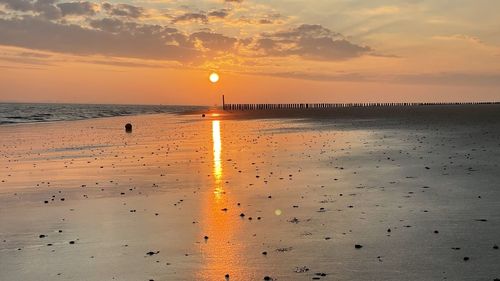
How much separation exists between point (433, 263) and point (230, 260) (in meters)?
3.72

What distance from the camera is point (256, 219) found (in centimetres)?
1297

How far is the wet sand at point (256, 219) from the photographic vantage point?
919 centimetres

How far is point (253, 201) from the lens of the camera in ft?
50.3

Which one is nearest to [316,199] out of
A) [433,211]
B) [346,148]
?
[433,211]

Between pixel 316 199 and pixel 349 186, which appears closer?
pixel 316 199

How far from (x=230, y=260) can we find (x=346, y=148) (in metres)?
23.0

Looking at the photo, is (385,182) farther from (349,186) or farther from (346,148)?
(346,148)

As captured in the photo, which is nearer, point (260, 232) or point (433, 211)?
point (260, 232)

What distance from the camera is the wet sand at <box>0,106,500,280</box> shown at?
30.1ft

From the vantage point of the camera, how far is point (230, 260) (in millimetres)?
9570

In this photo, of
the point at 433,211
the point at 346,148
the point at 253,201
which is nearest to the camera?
the point at 433,211

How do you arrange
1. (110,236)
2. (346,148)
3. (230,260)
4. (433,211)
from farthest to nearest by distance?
(346,148) < (433,211) < (110,236) < (230,260)

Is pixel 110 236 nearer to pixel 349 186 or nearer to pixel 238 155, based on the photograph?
pixel 349 186

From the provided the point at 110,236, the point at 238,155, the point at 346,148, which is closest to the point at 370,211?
the point at 110,236
